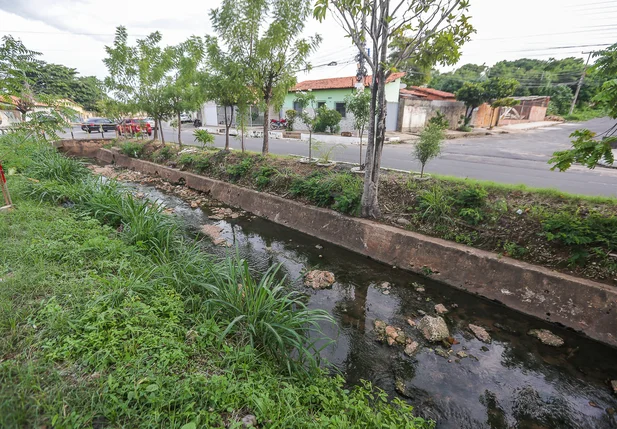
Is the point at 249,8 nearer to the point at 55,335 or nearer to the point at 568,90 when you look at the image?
the point at 55,335

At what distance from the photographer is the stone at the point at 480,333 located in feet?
12.1

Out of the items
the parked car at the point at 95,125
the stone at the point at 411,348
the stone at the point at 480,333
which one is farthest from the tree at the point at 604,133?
the parked car at the point at 95,125

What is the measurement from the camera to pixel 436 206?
5.51m

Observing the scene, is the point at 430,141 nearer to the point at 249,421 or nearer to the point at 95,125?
the point at 249,421

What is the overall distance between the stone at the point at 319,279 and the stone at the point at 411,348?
5.28 feet

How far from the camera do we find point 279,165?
354 inches

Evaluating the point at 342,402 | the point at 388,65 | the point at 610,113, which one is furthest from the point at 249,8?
the point at 342,402

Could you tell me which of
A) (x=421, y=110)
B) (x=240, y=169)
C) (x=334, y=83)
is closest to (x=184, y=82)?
(x=240, y=169)

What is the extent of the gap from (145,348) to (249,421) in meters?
0.97

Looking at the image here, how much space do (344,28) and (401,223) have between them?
12.0 ft

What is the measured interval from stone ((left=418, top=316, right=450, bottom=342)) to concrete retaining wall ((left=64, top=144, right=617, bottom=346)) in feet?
3.74

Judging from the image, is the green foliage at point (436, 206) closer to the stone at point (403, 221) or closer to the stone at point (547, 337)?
the stone at point (403, 221)

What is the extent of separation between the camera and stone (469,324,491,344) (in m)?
3.70

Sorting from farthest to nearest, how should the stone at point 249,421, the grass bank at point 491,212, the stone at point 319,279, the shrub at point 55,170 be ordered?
the shrub at point 55,170 < the stone at point 319,279 < the grass bank at point 491,212 < the stone at point 249,421
